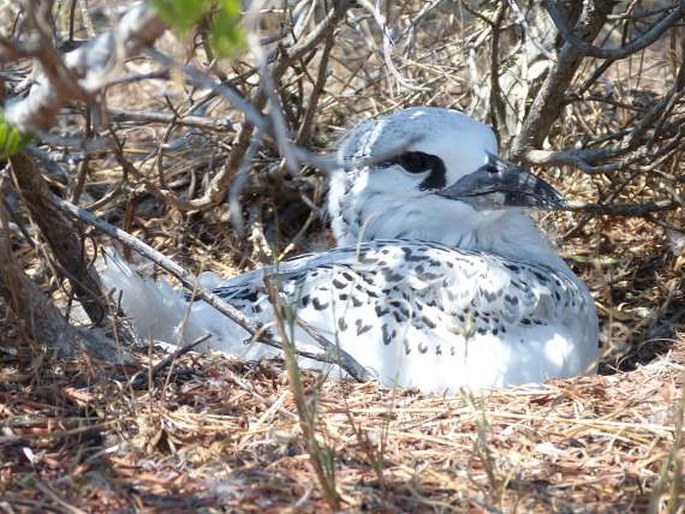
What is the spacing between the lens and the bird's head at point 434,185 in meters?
4.80

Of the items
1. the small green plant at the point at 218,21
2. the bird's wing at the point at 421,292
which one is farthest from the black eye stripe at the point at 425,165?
the small green plant at the point at 218,21

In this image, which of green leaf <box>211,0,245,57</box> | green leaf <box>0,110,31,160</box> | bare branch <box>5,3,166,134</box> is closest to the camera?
green leaf <box>211,0,245,57</box>

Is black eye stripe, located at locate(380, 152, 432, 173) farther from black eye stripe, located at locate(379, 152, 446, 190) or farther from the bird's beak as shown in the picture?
the bird's beak

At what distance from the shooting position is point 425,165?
4930 millimetres

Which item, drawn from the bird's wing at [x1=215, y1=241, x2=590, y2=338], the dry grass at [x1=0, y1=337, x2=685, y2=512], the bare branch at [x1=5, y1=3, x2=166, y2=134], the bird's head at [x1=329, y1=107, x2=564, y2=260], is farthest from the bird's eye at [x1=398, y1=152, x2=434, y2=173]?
the bare branch at [x1=5, y1=3, x2=166, y2=134]

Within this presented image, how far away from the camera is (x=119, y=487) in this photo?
3277mm

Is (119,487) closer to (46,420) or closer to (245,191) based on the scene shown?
(46,420)

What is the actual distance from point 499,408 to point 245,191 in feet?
9.12

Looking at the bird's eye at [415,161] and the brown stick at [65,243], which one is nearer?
the brown stick at [65,243]

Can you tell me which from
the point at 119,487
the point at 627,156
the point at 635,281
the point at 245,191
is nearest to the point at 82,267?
the point at 119,487

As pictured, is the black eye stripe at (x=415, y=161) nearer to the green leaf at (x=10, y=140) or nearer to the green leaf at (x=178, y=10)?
the green leaf at (x=10, y=140)

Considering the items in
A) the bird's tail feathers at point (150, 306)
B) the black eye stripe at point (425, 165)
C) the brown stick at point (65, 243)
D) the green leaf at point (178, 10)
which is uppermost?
the green leaf at point (178, 10)

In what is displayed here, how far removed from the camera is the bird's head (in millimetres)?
4797

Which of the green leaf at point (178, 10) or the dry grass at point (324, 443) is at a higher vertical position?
the green leaf at point (178, 10)
